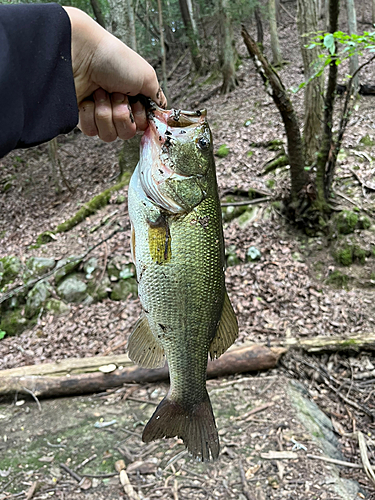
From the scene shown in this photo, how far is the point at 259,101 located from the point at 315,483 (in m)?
10.2

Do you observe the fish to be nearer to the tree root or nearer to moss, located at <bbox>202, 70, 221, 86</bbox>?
the tree root

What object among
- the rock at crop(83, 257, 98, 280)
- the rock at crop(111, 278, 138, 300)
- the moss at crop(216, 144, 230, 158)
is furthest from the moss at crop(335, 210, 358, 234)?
the rock at crop(83, 257, 98, 280)

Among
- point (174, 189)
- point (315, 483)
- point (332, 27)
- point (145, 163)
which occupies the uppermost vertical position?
point (332, 27)

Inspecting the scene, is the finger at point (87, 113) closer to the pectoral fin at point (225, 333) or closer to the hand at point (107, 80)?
the hand at point (107, 80)

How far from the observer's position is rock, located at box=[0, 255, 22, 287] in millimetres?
7055

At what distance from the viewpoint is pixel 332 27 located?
16.5 feet

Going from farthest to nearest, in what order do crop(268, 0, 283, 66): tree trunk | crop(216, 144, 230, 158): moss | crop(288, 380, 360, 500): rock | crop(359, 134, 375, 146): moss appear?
crop(268, 0, 283, 66): tree trunk < crop(216, 144, 230, 158): moss < crop(359, 134, 375, 146): moss < crop(288, 380, 360, 500): rock

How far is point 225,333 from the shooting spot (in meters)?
1.93

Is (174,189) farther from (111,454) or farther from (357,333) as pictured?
(357,333)

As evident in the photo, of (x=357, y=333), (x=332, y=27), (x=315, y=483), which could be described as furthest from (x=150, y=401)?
(x=332, y=27)

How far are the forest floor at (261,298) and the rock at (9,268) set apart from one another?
219 mm

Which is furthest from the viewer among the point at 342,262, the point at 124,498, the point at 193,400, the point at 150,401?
the point at 342,262

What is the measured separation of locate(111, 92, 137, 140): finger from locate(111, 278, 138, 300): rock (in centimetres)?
442

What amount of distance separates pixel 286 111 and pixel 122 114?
4326 mm
